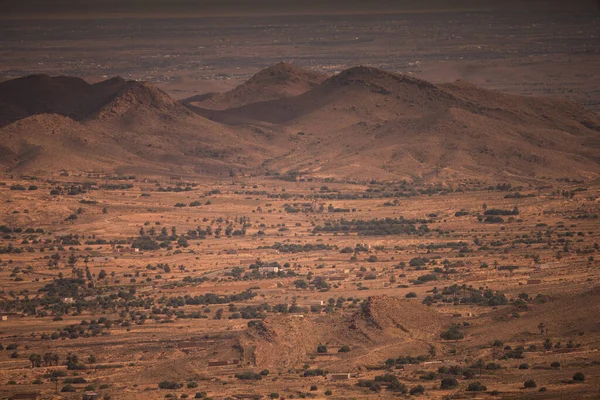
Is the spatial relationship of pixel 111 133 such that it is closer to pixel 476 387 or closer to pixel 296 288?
pixel 296 288

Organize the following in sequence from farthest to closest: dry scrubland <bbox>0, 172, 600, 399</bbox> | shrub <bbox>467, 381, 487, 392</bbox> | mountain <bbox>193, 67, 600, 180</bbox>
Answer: mountain <bbox>193, 67, 600, 180</bbox> < dry scrubland <bbox>0, 172, 600, 399</bbox> < shrub <bbox>467, 381, 487, 392</bbox>

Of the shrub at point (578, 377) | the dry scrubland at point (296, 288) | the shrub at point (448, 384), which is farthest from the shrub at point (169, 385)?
the shrub at point (578, 377)

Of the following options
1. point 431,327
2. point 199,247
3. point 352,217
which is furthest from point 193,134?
point 431,327

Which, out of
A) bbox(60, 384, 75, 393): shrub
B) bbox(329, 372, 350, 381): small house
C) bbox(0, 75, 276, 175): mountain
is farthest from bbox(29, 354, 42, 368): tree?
bbox(0, 75, 276, 175): mountain

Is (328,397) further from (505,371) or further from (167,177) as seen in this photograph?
(167,177)

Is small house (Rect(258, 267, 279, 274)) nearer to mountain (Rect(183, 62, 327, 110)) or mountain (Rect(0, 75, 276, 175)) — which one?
mountain (Rect(0, 75, 276, 175))

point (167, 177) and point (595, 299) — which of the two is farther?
point (167, 177)
